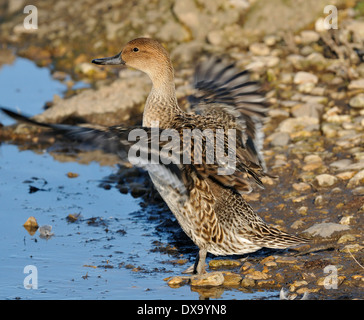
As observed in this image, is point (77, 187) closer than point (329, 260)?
No

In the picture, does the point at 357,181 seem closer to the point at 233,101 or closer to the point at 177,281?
the point at 233,101

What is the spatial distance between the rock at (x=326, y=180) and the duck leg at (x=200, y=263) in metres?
1.55

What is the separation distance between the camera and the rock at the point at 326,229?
5520 mm

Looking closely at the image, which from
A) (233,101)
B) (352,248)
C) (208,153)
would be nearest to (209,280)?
(208,153)

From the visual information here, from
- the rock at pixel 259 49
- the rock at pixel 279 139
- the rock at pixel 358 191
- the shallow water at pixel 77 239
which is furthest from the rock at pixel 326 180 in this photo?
the rock at pixel 259 49

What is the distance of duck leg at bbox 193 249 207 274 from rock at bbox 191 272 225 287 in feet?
0.36

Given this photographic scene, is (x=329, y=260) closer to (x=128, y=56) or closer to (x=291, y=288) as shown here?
(x=291, y=288)

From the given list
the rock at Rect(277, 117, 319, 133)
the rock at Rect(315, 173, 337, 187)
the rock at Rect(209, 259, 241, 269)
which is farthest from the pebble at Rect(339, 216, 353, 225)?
the rock at Rect(277, 117, 319, 133)

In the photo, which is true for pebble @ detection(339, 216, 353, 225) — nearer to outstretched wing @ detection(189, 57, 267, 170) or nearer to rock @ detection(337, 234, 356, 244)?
rock @ detection(337, 234, 356, 244)

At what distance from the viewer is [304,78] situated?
8.14m

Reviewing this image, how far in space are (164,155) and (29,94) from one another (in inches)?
195

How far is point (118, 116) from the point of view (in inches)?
325

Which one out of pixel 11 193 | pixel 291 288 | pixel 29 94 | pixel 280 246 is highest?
pixel 29 94

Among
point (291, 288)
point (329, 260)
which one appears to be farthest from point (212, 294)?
point (329, 260)
